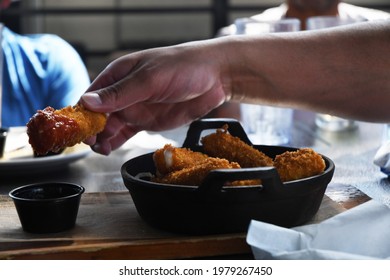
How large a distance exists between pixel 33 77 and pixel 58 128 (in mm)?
2258

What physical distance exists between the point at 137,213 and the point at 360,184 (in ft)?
1.80

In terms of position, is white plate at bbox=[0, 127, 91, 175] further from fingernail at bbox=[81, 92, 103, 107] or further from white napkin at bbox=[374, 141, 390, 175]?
white napkin at bbox=[374, 141, 390, 175]

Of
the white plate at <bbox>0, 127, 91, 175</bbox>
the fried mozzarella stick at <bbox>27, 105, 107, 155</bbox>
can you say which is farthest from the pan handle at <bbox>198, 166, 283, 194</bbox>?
the white plate at <bbox>0, 127, 91, 175</bbox>

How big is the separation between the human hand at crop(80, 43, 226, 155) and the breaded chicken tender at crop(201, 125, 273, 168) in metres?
0.13

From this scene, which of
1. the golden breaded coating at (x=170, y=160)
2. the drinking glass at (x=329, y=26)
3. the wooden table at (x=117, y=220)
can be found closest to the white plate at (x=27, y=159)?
the wooden table at (x=117, y=220)

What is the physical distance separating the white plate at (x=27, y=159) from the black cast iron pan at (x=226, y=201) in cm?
53

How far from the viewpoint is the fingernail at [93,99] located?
51.8 inches

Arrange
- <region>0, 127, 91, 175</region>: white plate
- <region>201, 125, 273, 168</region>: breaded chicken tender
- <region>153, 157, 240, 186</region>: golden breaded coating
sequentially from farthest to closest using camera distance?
<region>0, 127, 91, 175</region>: white plate < <region>201, 125, 273, 168</region>: breaded chicken tender < <region>153, 157, 240, 186</region>: golden breaded coating

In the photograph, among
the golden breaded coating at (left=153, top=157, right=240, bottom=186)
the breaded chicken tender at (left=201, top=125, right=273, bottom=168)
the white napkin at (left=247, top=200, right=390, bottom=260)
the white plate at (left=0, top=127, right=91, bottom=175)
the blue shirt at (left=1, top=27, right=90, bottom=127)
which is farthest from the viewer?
the blue shirt at (left=1, top=27, right=90, bottom=127)

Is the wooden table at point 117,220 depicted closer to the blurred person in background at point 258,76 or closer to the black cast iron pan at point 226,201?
the black cast iron pan at point 226,201

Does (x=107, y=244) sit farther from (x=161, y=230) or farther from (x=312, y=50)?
(x=312, y=50)

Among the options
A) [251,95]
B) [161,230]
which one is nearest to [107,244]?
[161,230]

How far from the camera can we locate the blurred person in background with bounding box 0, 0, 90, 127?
330 cm
